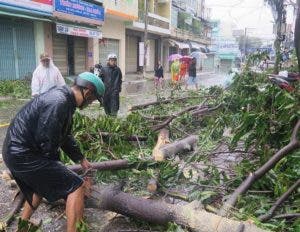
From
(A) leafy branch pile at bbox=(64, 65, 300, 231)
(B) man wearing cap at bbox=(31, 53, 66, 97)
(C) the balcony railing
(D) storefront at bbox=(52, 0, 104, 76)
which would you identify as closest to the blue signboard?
(D) storefront at bbox=(52, 0, 104, 76)

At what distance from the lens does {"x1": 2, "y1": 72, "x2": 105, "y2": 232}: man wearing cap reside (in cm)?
296

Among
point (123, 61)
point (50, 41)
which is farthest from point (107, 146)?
point (123, 61)

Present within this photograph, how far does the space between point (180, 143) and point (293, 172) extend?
7.06 feet

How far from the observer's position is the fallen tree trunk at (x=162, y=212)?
3.06 m

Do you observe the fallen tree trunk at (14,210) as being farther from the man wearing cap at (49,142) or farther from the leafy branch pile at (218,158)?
the leafy branch pile at (218,158)

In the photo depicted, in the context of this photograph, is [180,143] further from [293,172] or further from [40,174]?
[40,174]

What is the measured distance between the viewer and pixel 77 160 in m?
3.65

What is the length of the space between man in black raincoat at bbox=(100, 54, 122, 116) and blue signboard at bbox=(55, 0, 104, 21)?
1053 cm

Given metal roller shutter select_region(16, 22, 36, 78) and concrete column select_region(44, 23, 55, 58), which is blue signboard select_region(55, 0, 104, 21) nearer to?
concrete column select_region(44, 23, 55, 58)

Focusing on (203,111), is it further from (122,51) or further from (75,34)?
(122,51)

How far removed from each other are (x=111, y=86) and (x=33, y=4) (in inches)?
377

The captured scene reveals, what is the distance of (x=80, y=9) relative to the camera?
780 inches

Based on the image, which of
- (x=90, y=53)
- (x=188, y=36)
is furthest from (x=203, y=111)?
(x=188, y=36)

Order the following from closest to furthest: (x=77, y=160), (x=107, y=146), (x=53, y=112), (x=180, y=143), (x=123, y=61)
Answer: (x=53, y=112)
(x=77, y=160)
(x=107, y=146)
(x=180, y=143)
(x=123, y=61)
